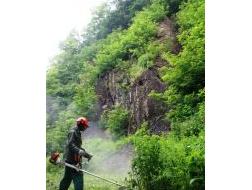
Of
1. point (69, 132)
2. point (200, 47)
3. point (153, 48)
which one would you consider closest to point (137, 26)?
point (153, 48)

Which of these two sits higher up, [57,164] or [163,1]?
[163,1]

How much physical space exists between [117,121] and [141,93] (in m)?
0.32

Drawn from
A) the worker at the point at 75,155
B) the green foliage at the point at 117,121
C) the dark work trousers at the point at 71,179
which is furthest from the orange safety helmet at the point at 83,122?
the dark work trousers at the point at 71,179

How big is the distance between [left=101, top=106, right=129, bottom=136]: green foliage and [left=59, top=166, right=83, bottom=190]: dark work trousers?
0.47 metres

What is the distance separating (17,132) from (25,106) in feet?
0.79

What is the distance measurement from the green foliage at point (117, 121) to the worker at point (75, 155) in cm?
20

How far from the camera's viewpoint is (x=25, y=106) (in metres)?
5.45

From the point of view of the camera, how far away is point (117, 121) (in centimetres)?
530

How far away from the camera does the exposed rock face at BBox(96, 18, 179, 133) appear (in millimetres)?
5176

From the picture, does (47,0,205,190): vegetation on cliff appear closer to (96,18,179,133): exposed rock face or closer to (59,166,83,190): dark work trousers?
(96,18,179,133): exposed rock face

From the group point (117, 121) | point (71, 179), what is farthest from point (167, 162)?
point (71, 179)

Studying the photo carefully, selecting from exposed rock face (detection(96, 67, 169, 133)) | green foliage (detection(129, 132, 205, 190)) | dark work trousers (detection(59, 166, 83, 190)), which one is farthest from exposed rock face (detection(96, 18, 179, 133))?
dark work trousers (detection(59, 166, 83, 190))
